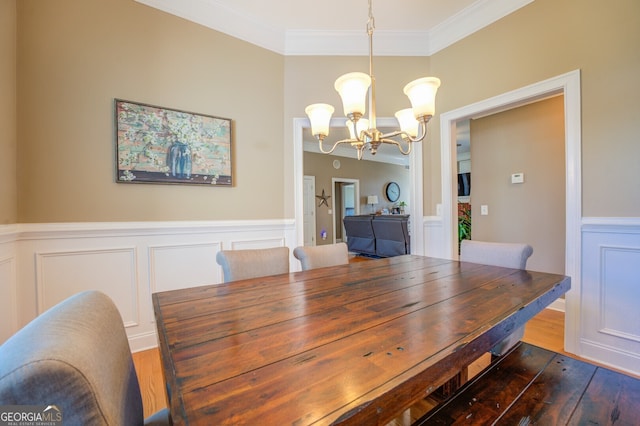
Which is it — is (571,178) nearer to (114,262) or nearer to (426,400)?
(426,400)

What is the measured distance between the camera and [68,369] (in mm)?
411

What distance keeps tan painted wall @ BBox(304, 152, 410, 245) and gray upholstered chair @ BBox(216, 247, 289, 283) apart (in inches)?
210

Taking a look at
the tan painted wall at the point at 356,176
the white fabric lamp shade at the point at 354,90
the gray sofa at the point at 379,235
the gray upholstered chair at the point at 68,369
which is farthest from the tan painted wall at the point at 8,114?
the tan painted wall at the point at 356,176

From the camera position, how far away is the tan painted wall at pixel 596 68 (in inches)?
70.8

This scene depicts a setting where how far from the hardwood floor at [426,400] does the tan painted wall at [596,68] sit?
110cm

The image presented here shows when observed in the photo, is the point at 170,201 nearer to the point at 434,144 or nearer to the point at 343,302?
the point at 343,302

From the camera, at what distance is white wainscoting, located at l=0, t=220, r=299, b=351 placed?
1771mm

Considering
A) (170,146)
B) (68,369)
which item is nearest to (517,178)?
(170,146)

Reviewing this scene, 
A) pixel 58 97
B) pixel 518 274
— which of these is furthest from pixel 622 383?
pixel 58 97

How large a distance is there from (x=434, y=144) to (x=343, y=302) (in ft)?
7.91

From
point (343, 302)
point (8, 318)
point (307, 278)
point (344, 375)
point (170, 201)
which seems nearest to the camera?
point (344, 375)

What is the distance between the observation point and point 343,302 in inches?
44.6

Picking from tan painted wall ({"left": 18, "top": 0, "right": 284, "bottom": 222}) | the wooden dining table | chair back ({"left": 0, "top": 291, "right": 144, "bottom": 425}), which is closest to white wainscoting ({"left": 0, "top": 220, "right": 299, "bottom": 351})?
tan painted wall ({"left": 18, "top": 0, "right": 284, "bottom": 222})

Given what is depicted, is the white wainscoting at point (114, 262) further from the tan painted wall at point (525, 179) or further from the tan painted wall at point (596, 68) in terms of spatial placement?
the tan painted wall at point (525, 179)
